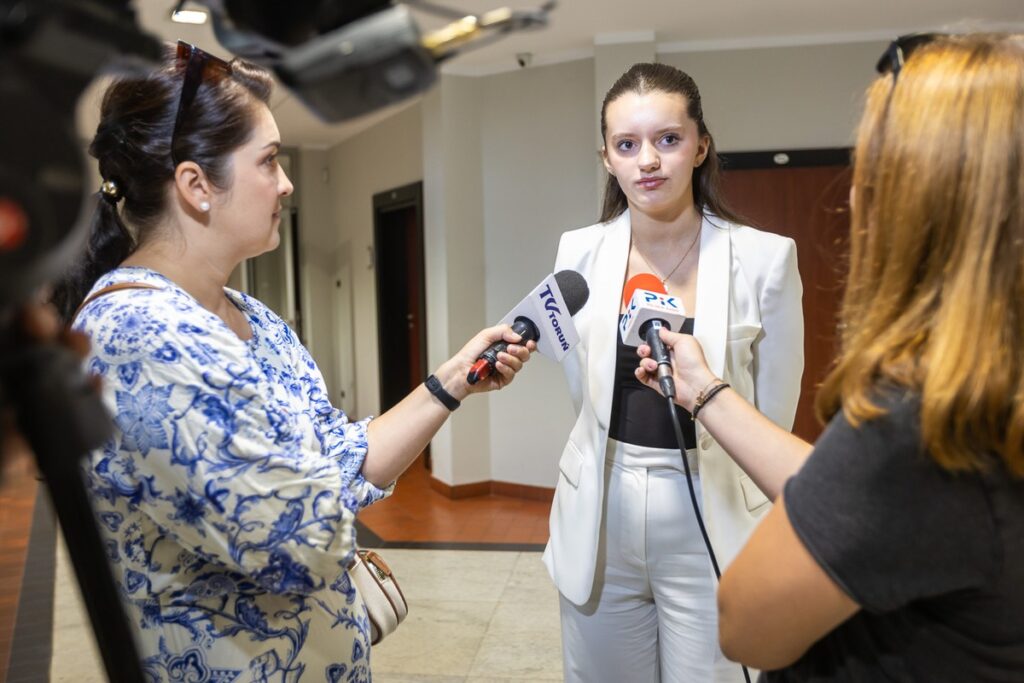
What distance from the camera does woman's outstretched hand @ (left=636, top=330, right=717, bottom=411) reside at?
4.50 feet

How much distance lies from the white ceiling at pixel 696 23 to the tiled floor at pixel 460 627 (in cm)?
243

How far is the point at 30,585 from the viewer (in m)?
4.14

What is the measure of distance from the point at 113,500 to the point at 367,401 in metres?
7.06

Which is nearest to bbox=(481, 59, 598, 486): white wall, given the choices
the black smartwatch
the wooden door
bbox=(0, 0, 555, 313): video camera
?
the wooden door

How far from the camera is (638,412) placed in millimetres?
1692

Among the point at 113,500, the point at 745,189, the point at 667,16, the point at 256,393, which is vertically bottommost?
the point at 113,500

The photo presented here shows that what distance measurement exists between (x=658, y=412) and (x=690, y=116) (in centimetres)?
63

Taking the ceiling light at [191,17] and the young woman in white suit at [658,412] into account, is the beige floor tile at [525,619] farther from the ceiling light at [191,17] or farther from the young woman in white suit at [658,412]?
the ceiling light at [191,17]

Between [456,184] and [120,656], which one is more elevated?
[456,184]

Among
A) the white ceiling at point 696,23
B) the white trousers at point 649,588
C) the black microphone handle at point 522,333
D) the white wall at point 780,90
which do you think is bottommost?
the white trousers at point 649,588

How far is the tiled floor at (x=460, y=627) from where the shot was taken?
9.93 ft

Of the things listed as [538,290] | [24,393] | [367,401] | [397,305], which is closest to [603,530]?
[538,290]

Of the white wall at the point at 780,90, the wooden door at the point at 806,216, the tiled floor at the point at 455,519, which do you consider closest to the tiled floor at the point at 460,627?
the tiled floor at the point at 455,519

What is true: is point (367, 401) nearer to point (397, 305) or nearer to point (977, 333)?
point (397, 305)
